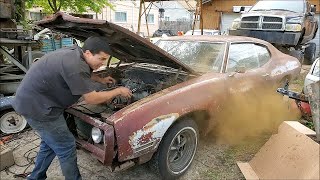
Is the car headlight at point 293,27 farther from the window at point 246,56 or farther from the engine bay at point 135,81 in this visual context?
the engine bay at point 135,81

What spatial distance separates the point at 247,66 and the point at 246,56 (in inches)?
7.2

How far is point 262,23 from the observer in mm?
9656

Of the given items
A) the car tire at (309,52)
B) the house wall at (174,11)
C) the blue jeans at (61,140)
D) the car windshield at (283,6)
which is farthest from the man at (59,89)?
the house wall at (174,11)

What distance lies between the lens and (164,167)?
3107 millimetres

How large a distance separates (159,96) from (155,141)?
19.0 inches

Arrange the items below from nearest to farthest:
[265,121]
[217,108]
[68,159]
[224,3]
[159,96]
→ [68,159]
[159,96]
[217,108]
[265,121]
[224,3]

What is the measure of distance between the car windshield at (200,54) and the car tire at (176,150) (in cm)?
99

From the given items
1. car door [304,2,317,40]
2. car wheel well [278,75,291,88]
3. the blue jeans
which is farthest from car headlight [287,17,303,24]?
the blue jeans

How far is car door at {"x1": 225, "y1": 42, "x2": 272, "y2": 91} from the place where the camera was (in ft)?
12.9

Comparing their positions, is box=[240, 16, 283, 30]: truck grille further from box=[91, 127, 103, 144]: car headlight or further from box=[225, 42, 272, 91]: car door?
box=[91, 127, 103, 144]: car headlight

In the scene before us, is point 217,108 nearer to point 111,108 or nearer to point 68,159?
point 111,108

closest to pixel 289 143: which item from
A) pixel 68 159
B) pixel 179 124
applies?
pixel 179 124

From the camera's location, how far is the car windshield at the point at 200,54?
402cm

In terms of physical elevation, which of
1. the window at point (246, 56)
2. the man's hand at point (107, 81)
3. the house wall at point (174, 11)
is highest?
the house wall at point (174, 11)
